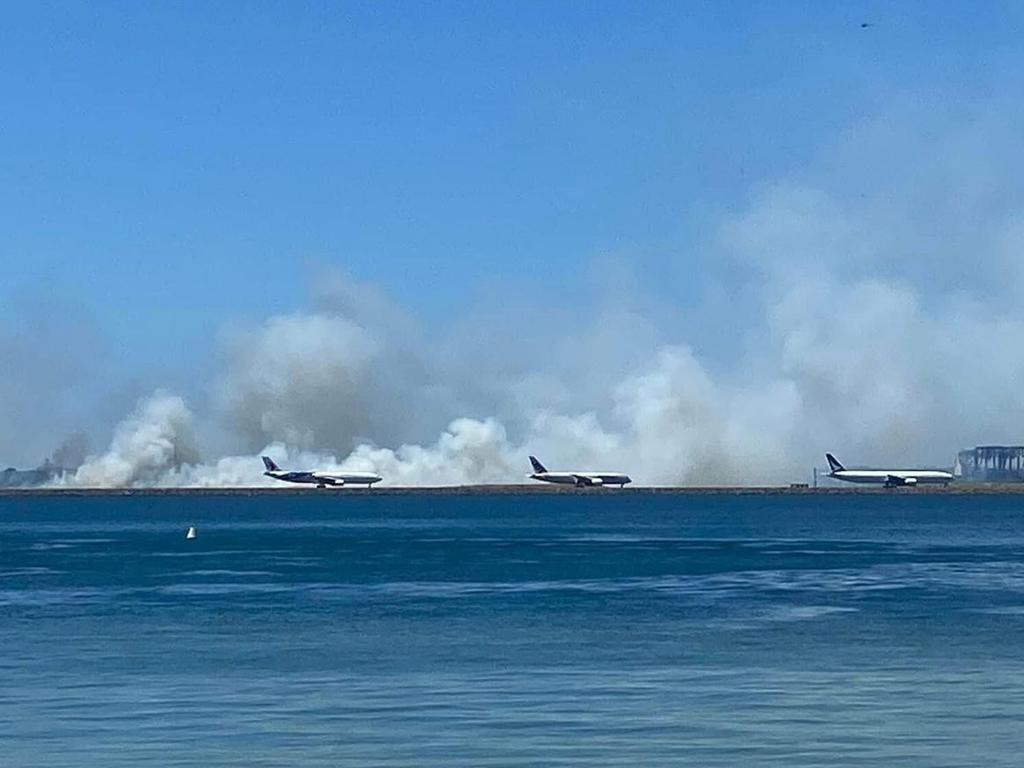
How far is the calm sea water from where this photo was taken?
1244 inches

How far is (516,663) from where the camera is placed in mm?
43906

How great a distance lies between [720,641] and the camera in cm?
4831

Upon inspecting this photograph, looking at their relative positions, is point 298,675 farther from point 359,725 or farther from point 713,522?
point 713,522

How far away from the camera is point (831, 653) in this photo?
45.1 meters

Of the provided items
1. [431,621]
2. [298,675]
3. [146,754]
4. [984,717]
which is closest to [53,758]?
[146,754]

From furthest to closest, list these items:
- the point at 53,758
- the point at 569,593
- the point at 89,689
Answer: the point at 569,593, the point at 89,689, the point at 53,758

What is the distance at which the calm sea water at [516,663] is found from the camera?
3161cm

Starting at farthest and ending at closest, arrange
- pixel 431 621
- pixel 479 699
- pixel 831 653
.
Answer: pixel 431 621
pixel 831 653
pixel 479 699

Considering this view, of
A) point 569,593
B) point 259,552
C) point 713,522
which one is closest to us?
point 569,593

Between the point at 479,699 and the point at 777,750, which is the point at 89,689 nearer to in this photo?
the point at 479,699

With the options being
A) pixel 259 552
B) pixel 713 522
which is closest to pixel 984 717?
pixel 259 552

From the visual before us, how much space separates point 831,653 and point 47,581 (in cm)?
4439

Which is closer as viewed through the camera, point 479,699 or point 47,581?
point 479,699

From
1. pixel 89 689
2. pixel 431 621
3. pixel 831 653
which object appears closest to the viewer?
pixel 89 689
